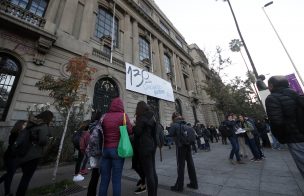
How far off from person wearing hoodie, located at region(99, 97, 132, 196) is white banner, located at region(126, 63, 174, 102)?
363 inches

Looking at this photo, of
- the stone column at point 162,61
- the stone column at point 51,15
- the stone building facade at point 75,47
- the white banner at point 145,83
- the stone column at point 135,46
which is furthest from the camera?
the stone column at point 162,61

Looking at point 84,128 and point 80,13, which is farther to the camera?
point 80,13

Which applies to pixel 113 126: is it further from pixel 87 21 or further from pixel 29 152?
pixel 87 21

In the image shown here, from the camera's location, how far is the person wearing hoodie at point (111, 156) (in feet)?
7.73

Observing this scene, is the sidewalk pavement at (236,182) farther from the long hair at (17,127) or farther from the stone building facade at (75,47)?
the stone building facade at (75,47)

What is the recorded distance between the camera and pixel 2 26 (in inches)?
278

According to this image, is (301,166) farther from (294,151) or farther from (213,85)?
(213,85)

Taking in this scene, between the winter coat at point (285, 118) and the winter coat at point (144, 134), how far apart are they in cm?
203

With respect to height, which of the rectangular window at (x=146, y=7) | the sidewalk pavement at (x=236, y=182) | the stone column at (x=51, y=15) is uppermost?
the rectangular window at (x=146, y=7)

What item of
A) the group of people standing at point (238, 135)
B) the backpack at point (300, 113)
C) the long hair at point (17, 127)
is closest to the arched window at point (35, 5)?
the long hair at point (17, 127)

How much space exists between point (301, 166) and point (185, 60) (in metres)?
27.3

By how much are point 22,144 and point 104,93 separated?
27.9ft

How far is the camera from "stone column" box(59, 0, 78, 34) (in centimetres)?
988

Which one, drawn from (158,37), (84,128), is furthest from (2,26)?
(158,37)
